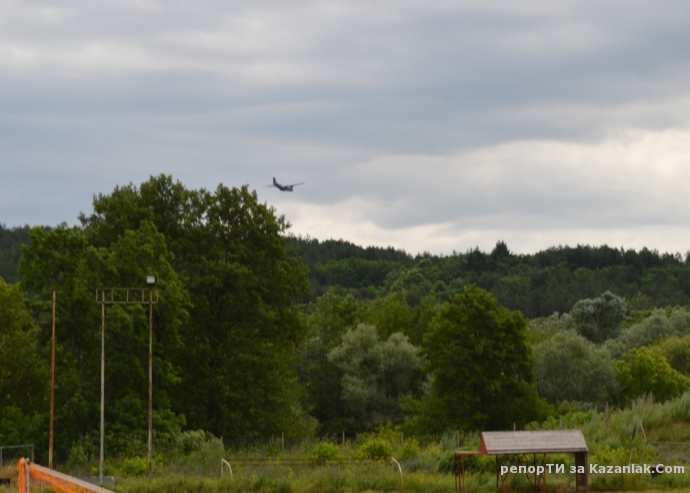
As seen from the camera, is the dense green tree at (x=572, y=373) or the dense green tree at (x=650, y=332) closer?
the dense green tree at (x=572, y=373)

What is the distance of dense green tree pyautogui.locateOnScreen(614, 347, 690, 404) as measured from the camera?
261ft

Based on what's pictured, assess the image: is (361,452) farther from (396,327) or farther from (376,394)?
(396,327)

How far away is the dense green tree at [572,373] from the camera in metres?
77.2

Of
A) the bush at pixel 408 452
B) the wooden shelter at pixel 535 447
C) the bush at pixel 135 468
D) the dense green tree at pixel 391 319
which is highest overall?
the dense green tree at pixel 391 319

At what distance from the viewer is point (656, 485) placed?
3017 centimetres

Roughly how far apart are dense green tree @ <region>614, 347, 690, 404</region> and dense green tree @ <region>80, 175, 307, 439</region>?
32.8 m

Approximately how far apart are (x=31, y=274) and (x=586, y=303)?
292 feet

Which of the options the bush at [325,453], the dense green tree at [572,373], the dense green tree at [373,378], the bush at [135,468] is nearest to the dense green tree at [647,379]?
the dense green tree at [572,373]

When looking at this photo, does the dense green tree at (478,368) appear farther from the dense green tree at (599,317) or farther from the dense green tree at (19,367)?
the dense green tree at (599,317)

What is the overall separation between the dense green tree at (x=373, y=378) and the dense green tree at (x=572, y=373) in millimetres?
11005

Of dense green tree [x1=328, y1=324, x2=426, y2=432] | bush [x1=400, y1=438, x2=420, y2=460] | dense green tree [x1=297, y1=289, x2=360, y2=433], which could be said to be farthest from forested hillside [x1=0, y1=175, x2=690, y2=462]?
bush [x1=400, y1=438, x2=420, y2=460]

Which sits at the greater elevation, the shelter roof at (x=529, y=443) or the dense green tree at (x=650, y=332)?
the dense green tree at (x=650, y=332)

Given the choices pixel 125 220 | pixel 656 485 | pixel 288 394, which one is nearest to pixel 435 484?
pixel 656 485

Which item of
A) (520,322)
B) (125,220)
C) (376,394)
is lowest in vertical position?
(376,394)
